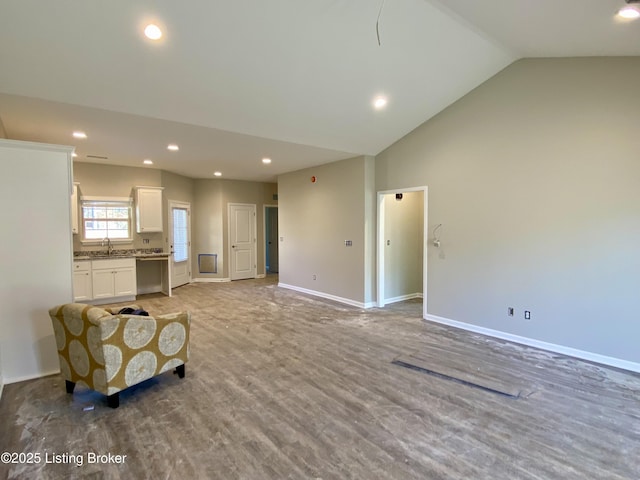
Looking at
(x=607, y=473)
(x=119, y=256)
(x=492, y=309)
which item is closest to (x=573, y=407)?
(x=607, y=473)

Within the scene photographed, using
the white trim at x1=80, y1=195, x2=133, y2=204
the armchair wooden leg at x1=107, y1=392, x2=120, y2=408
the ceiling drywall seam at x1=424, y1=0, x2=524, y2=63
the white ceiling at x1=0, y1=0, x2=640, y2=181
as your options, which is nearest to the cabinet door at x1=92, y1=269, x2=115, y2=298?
the white trim at x1=80, y1=195, x2=133, y2=204

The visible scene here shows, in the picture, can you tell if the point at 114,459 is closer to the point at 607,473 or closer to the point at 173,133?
the point at 607,473

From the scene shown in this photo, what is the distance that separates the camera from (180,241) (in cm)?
835

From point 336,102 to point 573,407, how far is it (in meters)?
4.03

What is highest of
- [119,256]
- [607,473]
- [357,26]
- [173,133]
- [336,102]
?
[357,26]

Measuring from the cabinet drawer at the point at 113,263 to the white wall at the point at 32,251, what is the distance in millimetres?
3153

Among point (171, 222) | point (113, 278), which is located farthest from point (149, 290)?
point (171, 222)

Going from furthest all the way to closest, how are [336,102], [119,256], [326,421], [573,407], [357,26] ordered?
1. [119,256]
2. [336,102]
3. [357,26]
4. [573,407]
5. [326,421]

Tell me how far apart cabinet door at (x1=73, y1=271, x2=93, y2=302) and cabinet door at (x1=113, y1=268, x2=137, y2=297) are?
1.36 feet

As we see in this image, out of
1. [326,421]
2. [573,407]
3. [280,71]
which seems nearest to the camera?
[326,421]

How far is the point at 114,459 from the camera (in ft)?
7.30

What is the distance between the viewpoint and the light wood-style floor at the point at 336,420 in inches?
84.9

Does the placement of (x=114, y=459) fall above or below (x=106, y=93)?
below

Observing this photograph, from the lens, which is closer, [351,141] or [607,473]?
[607,473]
